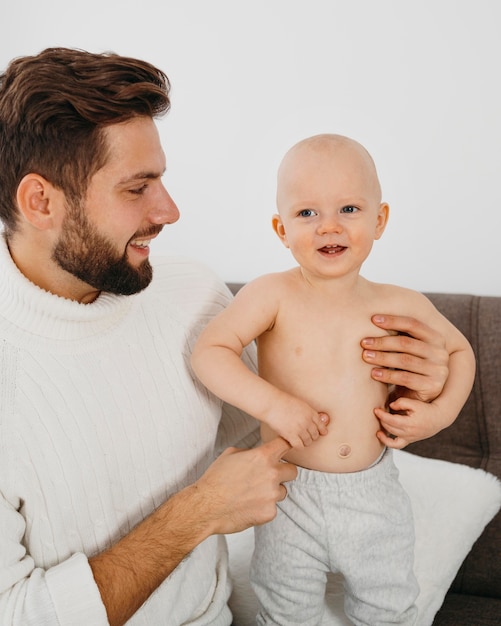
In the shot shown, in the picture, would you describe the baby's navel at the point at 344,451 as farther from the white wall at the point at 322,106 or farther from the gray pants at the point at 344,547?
the white wall at the point at 322,106

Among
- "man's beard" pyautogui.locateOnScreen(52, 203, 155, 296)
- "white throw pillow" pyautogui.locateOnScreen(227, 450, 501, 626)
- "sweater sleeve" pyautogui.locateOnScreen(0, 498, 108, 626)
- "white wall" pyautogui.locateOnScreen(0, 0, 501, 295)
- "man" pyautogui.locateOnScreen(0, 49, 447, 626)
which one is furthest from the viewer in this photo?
"white wall" pyautogui.locateOnScreen(0, 0, 501, 295)

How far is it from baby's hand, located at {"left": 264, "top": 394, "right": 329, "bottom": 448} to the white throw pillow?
46 cm

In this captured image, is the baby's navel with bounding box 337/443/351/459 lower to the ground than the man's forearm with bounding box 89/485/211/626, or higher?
higher

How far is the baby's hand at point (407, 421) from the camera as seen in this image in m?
1.22

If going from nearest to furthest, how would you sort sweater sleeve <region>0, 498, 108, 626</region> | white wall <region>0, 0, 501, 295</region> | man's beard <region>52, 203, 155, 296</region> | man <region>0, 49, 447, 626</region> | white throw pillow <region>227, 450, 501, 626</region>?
sweater sleeve <region>0, 498, 108, 626</region>
man <region>0, 49, 447, 626</region>
man's beard <region>52, 203, 155, 296</region>
white throw pillow <region>227, 450, 501, 626</region>
white wall <region>0, 0, 501, 295</region>

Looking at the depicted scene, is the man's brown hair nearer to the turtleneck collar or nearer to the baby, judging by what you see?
the turtleneck collar

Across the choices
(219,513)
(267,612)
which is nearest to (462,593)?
(267,612)

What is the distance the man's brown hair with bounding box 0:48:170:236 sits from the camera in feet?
3.97

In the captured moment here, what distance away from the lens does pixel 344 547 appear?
3.99 ft

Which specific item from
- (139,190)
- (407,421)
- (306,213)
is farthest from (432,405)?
(139,190)

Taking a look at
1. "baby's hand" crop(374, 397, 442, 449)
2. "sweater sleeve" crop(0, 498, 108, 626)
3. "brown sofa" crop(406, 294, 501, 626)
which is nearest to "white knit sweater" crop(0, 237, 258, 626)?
"sweater sleeve" crop(0, 498, 108, 626)

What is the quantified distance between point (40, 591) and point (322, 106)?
5.26 ft

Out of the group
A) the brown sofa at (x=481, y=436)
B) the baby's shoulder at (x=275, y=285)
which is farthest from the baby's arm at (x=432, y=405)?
the brown sofa at (x=481, y=436)

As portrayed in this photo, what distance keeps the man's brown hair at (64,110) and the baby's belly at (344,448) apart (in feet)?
2.09
